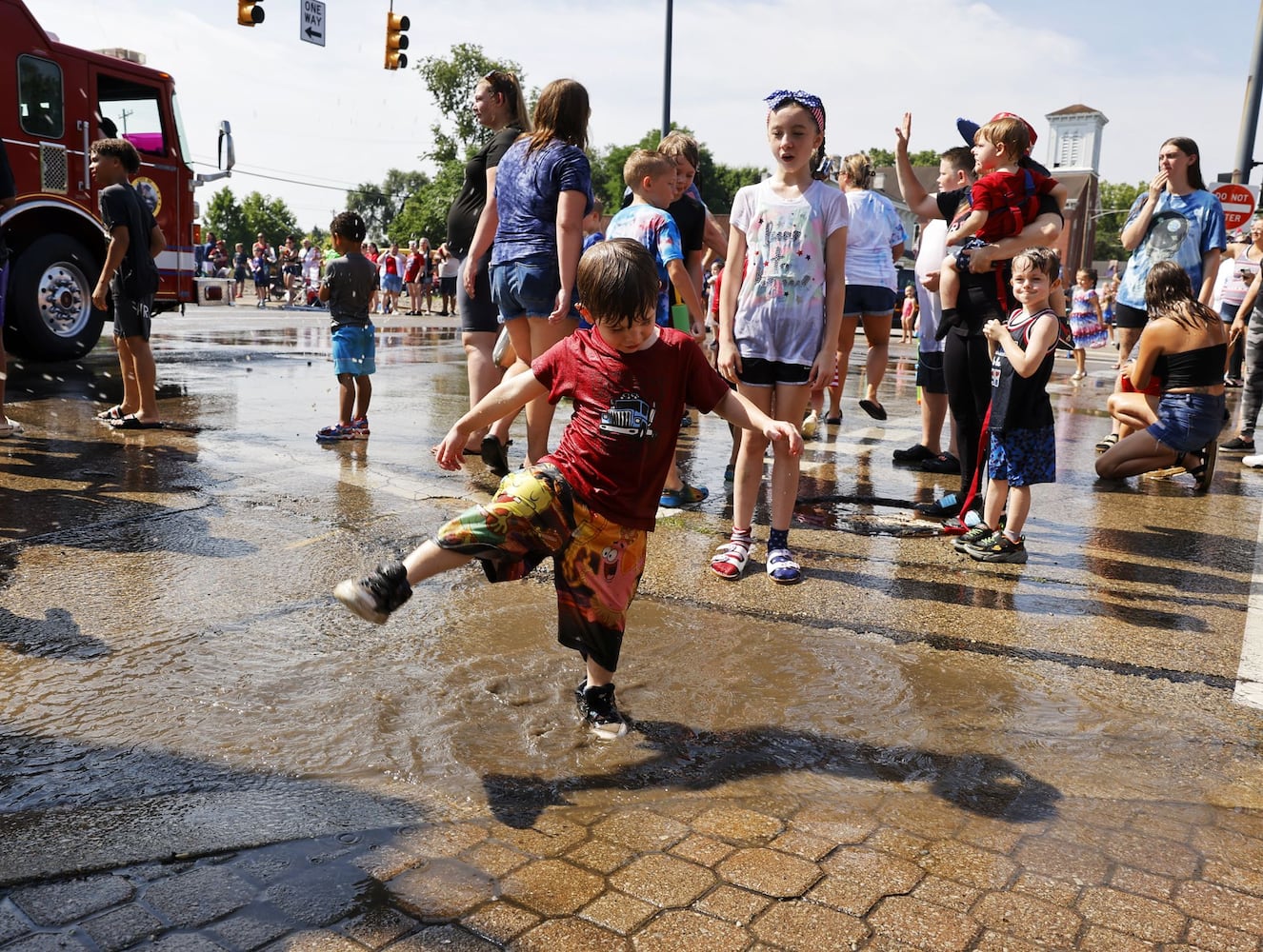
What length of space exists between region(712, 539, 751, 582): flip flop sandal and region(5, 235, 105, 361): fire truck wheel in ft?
25.5

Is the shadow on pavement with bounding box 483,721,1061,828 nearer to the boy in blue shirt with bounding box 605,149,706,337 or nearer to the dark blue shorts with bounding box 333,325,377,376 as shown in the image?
the boy in blue shirt with bounding box 605,149,706,337

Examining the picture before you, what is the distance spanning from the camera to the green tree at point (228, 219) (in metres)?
88.1

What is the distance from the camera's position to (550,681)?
3.28 meters

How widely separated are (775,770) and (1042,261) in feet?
10.4

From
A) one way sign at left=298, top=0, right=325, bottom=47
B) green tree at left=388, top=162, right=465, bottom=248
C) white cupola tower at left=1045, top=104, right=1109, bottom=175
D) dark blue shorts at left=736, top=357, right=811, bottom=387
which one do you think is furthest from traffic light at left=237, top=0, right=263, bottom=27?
white cupola tower at left=1045, top=104, right=1109, bottom=175

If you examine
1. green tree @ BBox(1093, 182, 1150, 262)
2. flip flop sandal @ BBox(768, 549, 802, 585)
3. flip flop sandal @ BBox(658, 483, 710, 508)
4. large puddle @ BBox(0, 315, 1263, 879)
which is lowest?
large puddle @ BBox(0, 315, 1263, 879)

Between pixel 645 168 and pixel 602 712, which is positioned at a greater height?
pixel 645 168

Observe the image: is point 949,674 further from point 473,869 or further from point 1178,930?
point 473,869

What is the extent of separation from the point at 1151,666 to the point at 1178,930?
1704 millimetres

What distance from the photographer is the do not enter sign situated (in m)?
15.8

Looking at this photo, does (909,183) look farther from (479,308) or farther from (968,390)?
(479,308)

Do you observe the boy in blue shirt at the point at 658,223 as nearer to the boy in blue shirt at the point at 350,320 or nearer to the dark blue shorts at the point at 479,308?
the dark blue shorts at the point at 479,308

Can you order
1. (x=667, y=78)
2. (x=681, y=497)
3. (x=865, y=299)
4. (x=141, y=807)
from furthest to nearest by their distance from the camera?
(x=667, y=78) < (x=865, y=299) < (x=681, y=497) < (x=141, y=807)

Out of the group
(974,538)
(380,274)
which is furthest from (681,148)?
(380,274)
